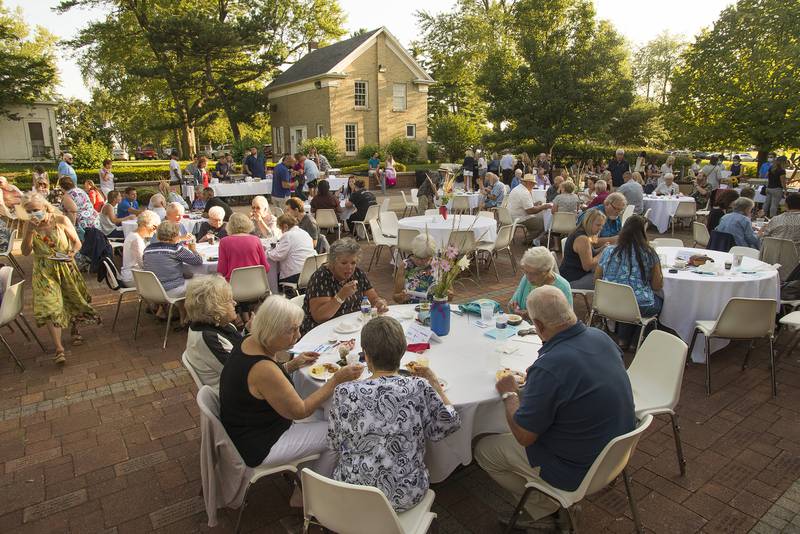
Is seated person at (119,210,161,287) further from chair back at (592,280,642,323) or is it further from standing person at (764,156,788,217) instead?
standing person at (764,156,788,217)

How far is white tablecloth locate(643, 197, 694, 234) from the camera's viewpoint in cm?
1067

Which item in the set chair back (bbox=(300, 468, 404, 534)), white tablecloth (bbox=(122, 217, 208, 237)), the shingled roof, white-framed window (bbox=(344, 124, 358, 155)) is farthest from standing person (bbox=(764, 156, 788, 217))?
the shingled roof

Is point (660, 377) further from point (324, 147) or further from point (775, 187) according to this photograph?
point (324, 147)

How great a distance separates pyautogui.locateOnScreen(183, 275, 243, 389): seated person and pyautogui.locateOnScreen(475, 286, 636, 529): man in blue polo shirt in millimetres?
1613

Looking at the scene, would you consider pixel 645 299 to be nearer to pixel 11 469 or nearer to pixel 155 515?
pixel 155 515

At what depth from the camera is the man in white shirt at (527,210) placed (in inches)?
362

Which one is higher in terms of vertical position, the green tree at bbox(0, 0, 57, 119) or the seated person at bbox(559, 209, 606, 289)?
the green tree at bbox(0, 0, 57, 119)

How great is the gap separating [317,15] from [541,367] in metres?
32.8

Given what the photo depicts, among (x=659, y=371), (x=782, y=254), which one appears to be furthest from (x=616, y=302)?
(x=782, y=254)

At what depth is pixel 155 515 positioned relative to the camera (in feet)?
9.12

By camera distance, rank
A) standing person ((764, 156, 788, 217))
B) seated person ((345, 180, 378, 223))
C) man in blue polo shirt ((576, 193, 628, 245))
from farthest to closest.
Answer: standing person ((764, 156, 788, 217)), seated person ((345, 180, 378, 223)), man in blue polo shirt ((576, 193, 628, 245))

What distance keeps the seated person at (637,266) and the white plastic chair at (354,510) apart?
3257 millimetres

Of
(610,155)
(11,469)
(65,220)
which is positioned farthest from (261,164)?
(610,155)

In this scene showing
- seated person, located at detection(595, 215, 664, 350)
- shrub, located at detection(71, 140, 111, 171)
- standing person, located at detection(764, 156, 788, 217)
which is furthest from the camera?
shrub, located at detection(71, 140, 111, 171)
